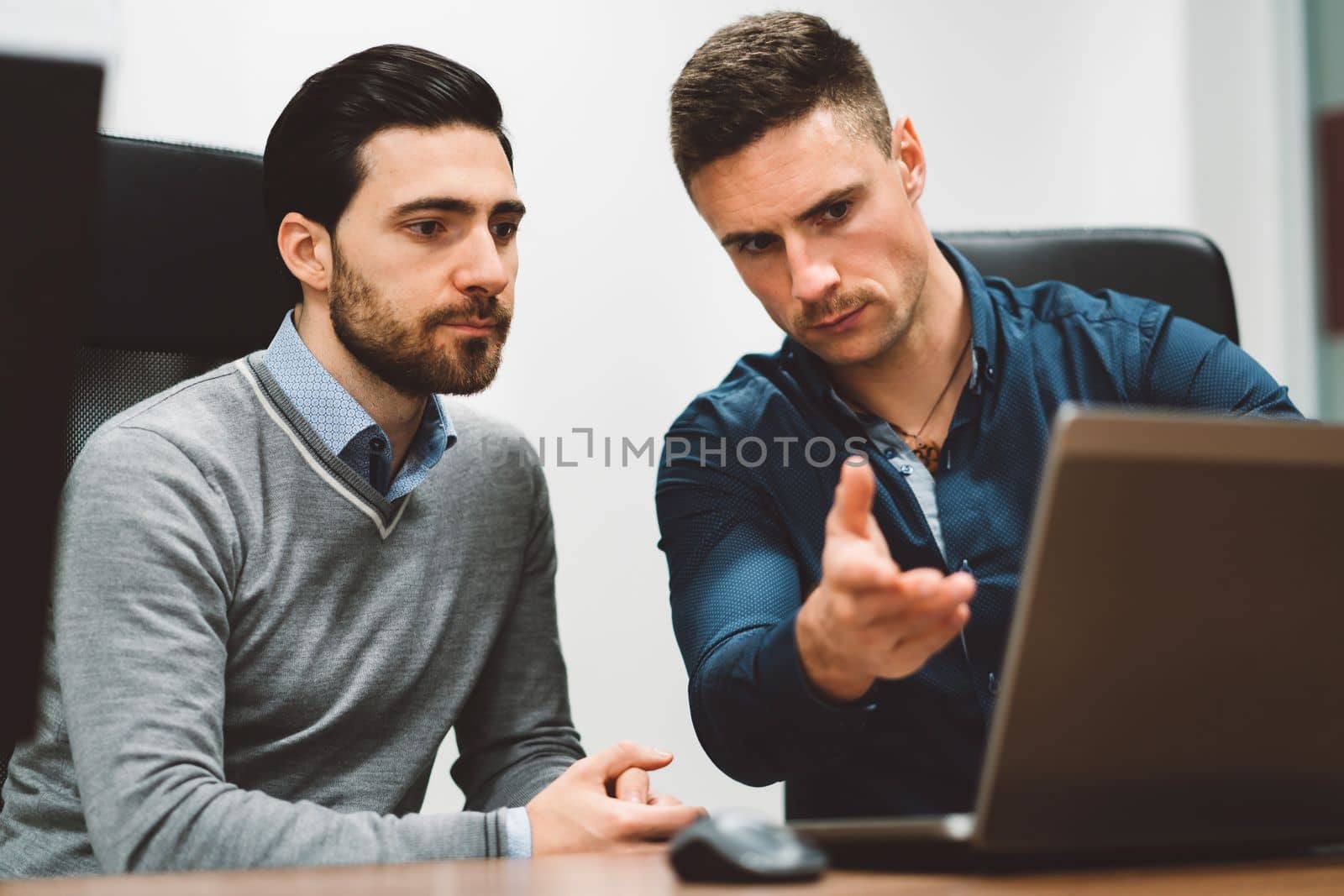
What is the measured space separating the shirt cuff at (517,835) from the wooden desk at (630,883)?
0.28m

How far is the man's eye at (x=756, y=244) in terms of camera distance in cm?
130

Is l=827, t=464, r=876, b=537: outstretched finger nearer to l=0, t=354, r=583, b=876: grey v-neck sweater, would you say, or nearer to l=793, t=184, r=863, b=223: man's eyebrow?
l=0, t=354, r=583, b=876: grey v-neck sweater

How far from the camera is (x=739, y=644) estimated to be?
1053 mm

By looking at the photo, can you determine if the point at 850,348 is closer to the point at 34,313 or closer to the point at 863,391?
the point at 863,391

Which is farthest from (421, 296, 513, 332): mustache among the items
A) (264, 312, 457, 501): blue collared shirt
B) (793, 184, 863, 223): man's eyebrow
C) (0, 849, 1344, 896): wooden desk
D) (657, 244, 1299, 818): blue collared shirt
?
(0, 849, 1344, 896): wooden desk

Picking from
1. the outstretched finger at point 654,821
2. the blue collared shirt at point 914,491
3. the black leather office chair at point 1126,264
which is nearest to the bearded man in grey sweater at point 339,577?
the outstretched finger at point 654,821

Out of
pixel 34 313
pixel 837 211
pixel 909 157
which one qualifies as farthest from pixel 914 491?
pixel 34 313

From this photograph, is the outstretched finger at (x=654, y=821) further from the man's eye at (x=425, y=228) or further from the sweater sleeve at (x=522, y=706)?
the man's eye at (x=425, y=228)

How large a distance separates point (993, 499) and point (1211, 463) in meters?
0.71

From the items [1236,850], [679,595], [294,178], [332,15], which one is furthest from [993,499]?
[332,15]

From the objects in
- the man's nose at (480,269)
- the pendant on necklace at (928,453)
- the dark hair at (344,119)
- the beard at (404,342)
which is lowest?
the pendant on necklace at (928,453)

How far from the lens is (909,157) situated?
1.43 m

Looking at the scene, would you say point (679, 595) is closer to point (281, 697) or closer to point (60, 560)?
point (281, 697)

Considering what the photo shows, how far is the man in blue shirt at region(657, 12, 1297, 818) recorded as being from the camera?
1.20 m
